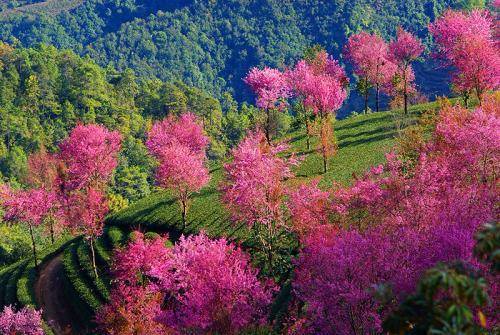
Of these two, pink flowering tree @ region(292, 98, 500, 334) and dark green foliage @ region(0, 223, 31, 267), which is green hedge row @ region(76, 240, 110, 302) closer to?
dark green foliage @ region(0, 223, 31, 267)

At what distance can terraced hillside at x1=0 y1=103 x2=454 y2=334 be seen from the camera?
4931 cm

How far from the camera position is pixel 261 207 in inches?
1481

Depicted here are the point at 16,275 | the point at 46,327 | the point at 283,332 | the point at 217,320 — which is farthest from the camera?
the point at 16,275

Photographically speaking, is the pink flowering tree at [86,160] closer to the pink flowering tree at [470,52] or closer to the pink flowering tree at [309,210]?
the pink flowering tree at [309,210]

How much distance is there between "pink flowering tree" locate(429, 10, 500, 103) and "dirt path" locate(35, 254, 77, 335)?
140 feet

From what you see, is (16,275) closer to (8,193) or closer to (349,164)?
(8,193)

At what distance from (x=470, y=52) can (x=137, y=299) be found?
37590 millimetres

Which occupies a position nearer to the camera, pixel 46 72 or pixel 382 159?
pixel 382 159

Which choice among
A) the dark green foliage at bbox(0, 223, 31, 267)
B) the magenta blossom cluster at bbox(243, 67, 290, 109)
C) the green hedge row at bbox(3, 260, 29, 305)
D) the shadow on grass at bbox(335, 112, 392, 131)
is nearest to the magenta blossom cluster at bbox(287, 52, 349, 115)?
the magenta blossom cluster at bbox(243, 67, 290, 109)

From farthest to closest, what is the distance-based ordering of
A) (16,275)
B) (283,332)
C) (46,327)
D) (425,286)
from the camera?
(16,275), (46,327), (283,332), (425,286)

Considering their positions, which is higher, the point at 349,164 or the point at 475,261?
the point at 475,261

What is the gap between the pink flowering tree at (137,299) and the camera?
120 ft

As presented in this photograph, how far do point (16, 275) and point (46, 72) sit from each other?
304 feet

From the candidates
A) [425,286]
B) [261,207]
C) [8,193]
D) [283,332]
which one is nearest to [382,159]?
[261,207]
